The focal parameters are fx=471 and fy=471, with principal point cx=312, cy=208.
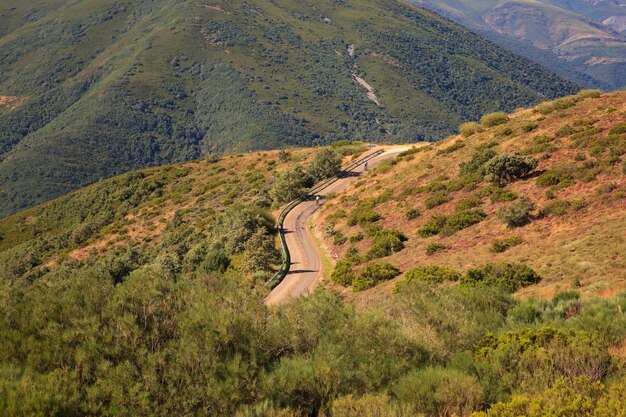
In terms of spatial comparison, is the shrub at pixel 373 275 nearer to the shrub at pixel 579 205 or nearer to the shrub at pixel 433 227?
the shrub at pixel 433 227

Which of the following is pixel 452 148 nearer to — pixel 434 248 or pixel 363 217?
pixel 363 217

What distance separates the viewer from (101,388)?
31.6 ft

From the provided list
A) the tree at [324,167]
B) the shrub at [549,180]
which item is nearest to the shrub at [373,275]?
the shrub at [549,180]

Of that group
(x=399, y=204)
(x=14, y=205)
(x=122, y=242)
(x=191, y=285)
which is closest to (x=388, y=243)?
(x=399, y=204)

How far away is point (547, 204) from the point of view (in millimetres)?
25047

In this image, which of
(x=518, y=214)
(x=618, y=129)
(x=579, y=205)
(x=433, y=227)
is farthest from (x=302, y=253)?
(x=618, y=129)

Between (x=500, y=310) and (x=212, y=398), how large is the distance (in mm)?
9914

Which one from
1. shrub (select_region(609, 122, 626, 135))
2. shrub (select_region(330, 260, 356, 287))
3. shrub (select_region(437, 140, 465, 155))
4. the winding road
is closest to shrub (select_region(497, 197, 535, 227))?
shrub (select_region(330, 260, 356, 287))

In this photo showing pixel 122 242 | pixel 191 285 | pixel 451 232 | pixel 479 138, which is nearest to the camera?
pixel 191 285

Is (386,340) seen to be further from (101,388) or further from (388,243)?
(388,243)

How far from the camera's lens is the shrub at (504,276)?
18.4 meters

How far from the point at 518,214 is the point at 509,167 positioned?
6.89 metres

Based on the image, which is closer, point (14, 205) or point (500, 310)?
point (500, 310)

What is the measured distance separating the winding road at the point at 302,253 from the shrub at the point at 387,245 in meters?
3.87
